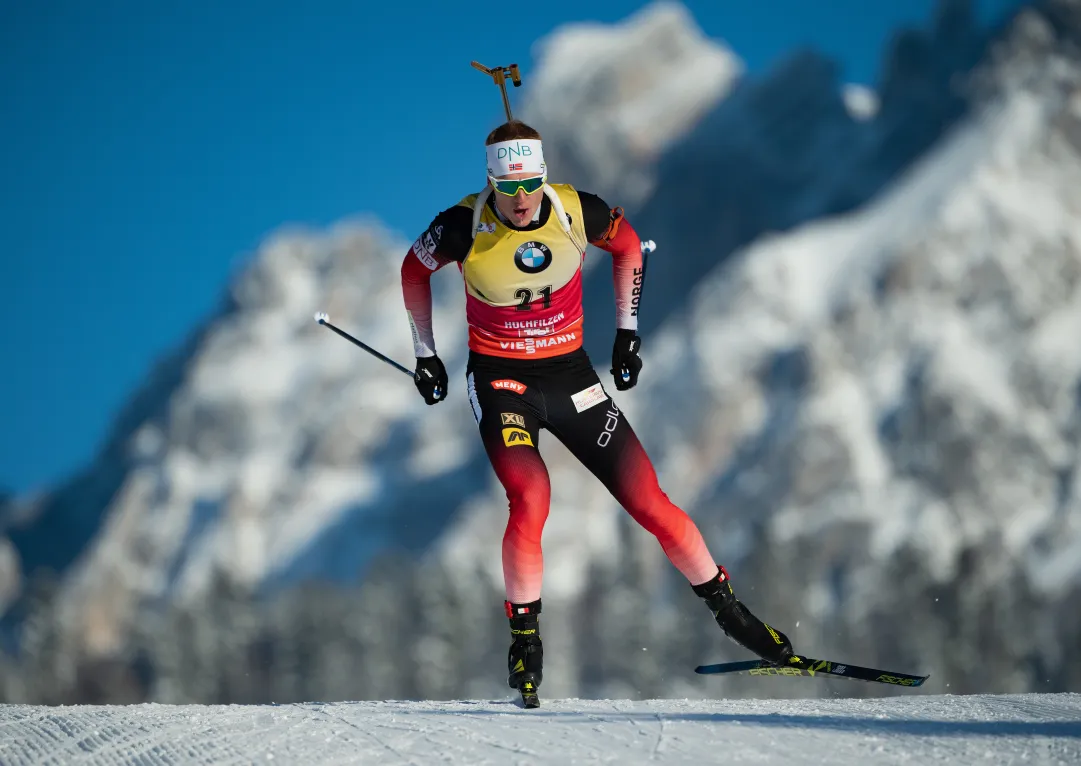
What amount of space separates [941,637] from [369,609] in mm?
25314

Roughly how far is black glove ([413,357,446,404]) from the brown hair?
175cm

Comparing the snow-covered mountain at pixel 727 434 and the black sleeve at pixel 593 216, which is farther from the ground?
the snow-covered mountain at pixel 727 434

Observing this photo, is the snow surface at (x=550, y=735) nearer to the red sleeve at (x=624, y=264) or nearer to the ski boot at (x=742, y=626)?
the ski boot at (x=742, y=626)

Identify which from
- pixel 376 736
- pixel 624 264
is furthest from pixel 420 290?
pixel 376 736

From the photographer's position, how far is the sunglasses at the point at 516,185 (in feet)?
26.3

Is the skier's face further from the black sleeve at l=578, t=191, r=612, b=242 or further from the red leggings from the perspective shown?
the red leggings

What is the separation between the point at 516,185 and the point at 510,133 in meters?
0.40

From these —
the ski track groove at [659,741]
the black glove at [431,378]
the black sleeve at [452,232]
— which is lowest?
the ski track groove at [659,741]

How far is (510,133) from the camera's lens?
26.7ft

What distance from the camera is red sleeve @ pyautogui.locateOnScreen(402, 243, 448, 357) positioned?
8680mm

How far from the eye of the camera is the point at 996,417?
271 feet

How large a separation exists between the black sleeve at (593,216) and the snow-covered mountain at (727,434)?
35606 mm

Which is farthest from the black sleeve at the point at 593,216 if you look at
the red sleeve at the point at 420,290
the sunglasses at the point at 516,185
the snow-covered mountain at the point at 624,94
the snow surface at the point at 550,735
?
the snow-covered mountain at the point at 624,94

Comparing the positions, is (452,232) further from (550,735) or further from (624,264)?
(550,735)
